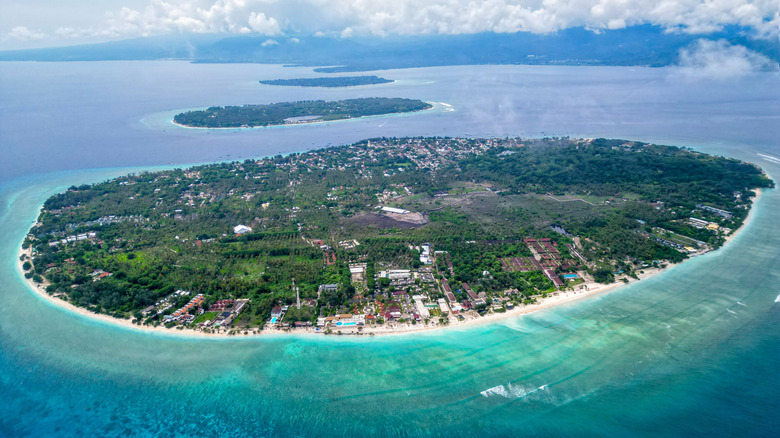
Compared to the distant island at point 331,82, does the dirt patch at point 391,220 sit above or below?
below

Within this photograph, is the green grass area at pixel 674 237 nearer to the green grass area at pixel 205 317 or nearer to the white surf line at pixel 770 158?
the white surf line at pixel 770 158

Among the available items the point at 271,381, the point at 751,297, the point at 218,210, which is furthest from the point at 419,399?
the point at 218,210

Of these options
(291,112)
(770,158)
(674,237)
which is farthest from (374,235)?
(291,112)

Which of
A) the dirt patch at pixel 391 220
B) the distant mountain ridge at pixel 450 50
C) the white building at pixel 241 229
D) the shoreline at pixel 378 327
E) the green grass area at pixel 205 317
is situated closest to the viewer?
the shoreline at pixel 378 327

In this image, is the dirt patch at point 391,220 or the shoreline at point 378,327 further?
the dirt patch at point 391,220

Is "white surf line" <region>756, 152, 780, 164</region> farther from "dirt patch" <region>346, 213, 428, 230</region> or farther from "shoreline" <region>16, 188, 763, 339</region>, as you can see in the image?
"dirt patch" <region>346, 213, 428, 230</region>

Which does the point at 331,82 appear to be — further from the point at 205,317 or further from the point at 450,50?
the point at 205,317

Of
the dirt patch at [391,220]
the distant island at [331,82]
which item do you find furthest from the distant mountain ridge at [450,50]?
the dirt patch at [391,220]
